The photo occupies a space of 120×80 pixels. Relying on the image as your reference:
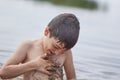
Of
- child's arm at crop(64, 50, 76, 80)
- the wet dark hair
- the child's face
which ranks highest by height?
the wet dark hair

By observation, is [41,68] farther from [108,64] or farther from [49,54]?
[108,64]

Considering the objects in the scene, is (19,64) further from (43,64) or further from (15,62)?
(43,64)

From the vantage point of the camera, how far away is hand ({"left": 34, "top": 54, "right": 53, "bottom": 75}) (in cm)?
527

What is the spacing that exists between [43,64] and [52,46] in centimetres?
26

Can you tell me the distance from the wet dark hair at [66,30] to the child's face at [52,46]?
0.04 metres

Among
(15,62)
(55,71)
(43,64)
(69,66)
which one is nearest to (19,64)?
(15,62)

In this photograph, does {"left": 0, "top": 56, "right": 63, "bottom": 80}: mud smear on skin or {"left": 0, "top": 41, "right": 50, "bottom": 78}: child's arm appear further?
{"left": 0, "top": 56, "right": 63, "bottom": 80}: mud smear on skin

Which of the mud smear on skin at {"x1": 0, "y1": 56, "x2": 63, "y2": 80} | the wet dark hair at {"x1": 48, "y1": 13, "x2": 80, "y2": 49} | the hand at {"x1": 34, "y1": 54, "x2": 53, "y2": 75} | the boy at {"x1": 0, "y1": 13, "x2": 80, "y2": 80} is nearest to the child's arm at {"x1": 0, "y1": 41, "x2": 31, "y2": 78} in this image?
the boy at {"x1": 0, "y1": 13, "x2": 80, "y2": 80}

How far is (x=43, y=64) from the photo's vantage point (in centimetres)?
529

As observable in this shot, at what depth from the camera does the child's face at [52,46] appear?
509 centimetres

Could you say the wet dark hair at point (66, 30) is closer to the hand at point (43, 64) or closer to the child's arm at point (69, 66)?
the hand at point (43, 64)

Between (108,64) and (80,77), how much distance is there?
1.82m

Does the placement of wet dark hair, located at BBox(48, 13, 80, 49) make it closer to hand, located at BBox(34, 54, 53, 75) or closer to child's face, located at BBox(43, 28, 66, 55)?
child's face, located at BBox(43, 28, 66, 55)

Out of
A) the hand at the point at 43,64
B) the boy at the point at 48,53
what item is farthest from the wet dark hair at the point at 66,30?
the hand at the point at 43,64
